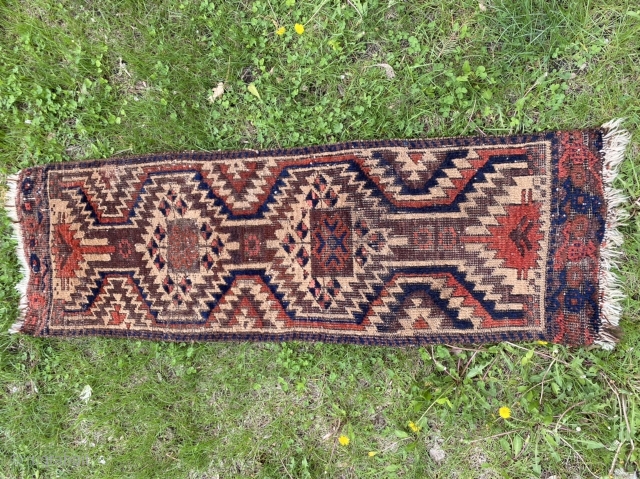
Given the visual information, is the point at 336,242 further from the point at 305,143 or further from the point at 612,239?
the point at 612,239

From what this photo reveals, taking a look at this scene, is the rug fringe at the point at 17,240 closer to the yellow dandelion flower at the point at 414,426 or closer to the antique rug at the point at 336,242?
the antique rug at the point at 336,242

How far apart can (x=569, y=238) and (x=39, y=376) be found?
3226 mm

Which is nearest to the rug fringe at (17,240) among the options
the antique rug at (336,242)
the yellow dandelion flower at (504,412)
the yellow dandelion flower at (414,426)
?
the antique rug at (336,242)

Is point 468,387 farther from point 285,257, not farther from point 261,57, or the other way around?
point 261,57

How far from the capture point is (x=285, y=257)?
91.4 inches

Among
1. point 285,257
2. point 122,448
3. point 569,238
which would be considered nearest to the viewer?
point 569,238

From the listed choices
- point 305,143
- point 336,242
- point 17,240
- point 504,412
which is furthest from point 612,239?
point 17,240

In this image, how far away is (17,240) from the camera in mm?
2551

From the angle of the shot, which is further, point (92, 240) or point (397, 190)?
point (92, 240)

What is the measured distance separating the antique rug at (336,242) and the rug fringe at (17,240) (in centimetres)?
1

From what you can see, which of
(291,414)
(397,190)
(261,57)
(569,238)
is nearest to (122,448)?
(291,414)

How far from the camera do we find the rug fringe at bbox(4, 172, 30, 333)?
99.7 inches

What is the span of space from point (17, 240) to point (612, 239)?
11.2 feet

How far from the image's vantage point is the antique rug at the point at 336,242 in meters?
2.13
